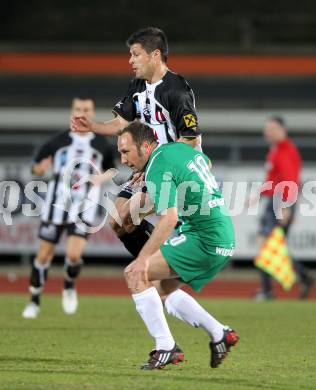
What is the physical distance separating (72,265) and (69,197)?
2.57 feet

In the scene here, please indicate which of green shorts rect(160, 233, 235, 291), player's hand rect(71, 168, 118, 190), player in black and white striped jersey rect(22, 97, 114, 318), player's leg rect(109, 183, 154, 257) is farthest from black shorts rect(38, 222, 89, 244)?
green shorts rect(160, 233, 235, 291)

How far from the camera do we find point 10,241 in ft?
59.8

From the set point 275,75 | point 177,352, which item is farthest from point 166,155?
Answer: point 275,75

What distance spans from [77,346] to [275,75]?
14774 millimetres

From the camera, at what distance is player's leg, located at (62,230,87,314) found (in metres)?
11.9

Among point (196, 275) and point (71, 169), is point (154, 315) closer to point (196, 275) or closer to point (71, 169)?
point (196, 275)

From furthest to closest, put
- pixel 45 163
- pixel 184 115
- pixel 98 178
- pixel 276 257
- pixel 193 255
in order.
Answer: pixel 276 257
pixel 45 163
pixel 98 178
pixel 184 115
pixel 193 255

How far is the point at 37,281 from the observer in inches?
457

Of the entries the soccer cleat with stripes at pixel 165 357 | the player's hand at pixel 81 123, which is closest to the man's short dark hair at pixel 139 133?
the player's hand at pixel 81 123

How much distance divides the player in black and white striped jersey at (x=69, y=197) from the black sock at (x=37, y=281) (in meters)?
0.01

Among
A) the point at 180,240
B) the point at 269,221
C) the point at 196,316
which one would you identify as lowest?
the point at 269,221

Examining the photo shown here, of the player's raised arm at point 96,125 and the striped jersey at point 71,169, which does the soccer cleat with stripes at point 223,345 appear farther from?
the striped jersey at point 71,169

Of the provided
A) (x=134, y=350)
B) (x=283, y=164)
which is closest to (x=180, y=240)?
(x=134, y=350)

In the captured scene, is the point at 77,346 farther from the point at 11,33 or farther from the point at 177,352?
the point at 11,33
